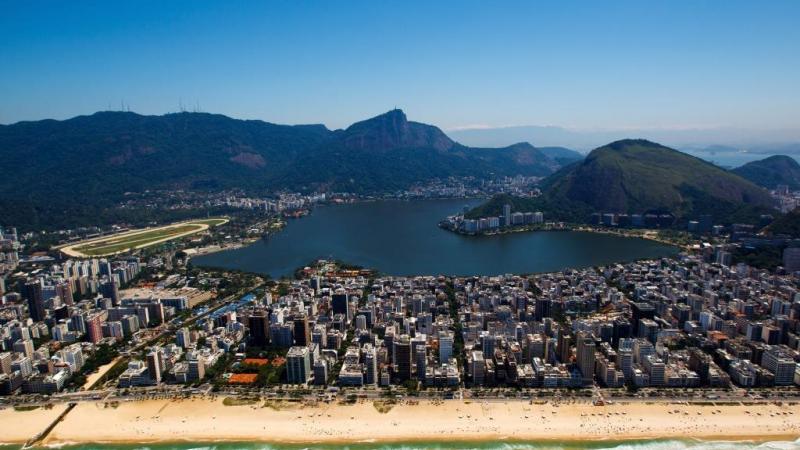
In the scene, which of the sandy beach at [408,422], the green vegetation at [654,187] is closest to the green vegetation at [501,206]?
the green vegetation at [654,187]

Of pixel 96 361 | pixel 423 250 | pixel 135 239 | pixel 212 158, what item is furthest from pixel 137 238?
pixel 212 158

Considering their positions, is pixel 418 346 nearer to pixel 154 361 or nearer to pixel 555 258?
pixel 154 361

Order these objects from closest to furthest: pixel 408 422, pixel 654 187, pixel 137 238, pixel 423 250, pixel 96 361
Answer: pixel 408 422 → pixel 96 361 → pixel 423 250 → pixel 137 238 → pixel 654 187

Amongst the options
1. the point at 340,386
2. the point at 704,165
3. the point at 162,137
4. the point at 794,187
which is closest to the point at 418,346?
the point at 340,386

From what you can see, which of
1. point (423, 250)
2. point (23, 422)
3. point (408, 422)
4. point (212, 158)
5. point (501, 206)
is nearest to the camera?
point (408, 422)

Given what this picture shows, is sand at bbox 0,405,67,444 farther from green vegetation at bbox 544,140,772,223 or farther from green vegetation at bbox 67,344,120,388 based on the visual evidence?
green vegetation at bbox 544,140,772,223

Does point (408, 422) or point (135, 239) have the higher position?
point (135, 239)

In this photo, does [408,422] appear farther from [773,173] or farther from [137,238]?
[773,173]
